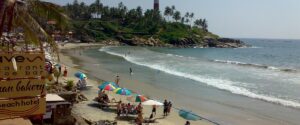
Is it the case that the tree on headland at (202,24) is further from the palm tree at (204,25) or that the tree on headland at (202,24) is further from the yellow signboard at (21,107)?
the yellow signboard at (21,107)

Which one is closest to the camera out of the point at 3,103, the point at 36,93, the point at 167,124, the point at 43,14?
the point at 3,103

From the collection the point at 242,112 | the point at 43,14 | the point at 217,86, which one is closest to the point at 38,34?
the point at 43,14

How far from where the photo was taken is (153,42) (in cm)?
12794

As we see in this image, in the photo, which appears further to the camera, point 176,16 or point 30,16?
point 176,16

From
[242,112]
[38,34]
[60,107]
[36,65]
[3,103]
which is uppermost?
[38,34]

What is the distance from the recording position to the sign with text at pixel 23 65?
7.18m

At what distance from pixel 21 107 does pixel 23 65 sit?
0.85m

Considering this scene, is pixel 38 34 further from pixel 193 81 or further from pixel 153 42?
pixel 153 42

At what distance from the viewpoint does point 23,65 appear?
7434 millimetres

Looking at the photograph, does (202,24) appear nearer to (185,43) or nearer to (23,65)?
(185,43)

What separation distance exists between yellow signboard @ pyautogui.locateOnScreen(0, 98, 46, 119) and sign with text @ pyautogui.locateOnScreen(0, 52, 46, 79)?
0.51 m

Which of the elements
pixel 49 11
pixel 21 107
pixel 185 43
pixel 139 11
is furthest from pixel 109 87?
pixel 139 11

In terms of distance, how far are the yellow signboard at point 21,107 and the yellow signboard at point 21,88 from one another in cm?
13

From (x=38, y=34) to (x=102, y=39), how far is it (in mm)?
117667
